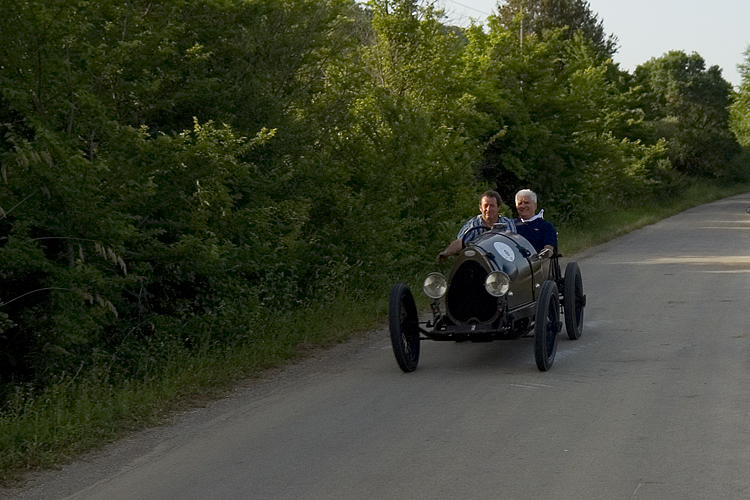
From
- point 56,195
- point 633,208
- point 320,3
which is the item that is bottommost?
point 633,208

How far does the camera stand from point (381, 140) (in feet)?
46.4

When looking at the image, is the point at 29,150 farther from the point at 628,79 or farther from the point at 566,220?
the point at 628,79

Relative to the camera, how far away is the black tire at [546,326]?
28.5 ft

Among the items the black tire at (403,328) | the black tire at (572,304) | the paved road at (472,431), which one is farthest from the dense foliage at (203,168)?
the black tire at (572,304)

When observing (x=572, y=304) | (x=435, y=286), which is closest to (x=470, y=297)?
(x=435, y=286)

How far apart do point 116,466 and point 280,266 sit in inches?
231

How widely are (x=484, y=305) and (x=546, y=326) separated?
71 cm

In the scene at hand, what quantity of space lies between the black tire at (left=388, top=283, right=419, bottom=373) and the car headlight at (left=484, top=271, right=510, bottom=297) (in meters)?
0.75

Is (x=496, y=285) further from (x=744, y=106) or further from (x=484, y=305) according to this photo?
(x=744, y=106)

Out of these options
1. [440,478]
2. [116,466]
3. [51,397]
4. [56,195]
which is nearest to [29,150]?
[56,195]

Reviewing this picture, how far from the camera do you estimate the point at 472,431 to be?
690cm

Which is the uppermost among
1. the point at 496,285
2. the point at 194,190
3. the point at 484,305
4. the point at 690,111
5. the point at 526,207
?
the point at 690,111

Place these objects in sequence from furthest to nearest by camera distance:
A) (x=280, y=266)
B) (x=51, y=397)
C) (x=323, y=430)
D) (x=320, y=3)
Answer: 1. (x=320, y=3)
2. (x=280, y=266)
3. (x=51, y=397)
4. (x=323, y=430)

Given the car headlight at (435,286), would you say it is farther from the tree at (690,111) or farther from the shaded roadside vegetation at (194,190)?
the tree at (690,111)
